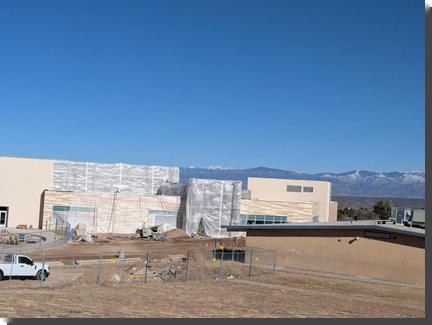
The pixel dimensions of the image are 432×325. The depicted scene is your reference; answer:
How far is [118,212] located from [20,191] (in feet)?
33.5

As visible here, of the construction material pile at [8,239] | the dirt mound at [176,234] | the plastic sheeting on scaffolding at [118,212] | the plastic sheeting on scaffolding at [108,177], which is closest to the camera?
the construction material pile at [8,239]

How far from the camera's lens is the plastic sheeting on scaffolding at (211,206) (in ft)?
213

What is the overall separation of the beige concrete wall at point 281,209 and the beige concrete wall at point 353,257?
106ft

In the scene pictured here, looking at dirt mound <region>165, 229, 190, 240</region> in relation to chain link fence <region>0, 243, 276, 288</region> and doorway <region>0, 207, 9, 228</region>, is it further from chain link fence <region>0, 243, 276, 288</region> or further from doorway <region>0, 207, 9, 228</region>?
chain link fence <region>0, 243, 276, 288</region>

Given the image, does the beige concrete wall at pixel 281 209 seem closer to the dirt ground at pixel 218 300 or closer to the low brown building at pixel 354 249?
the low brown building at pixel 354 249

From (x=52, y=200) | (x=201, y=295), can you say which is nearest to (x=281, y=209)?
(x=52, y=200)

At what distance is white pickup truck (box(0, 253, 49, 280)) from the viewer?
27.5 meters

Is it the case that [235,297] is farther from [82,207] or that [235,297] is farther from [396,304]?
[82,207]

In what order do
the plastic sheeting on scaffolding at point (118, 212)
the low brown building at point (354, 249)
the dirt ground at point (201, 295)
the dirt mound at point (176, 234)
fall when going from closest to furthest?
the dirt ground at point (201, 295)
the low brown building at point (354, 249)
the dirt mound at point (176, 234)
the plastic sheeting on scaffolding at point (118, 212)

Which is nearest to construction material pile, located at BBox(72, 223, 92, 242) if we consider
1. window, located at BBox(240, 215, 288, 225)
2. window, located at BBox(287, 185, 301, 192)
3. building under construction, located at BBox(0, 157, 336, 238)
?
building under construction, located at BBox(0, 157, 336, 238)

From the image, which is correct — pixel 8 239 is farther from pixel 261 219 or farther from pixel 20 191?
pixel 261 219

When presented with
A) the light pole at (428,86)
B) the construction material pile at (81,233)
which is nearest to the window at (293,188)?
the construction material pile at (81,233)

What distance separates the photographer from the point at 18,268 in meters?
27.8

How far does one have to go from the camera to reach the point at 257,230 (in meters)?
37.3
